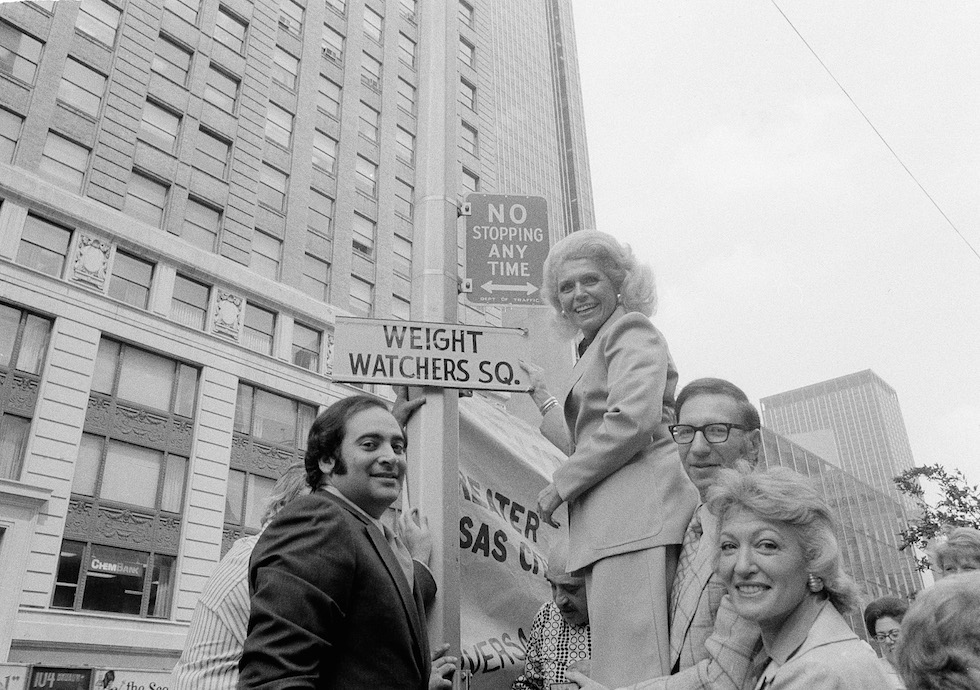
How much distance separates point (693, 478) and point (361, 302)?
25696 millimetres

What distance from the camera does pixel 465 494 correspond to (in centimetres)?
326

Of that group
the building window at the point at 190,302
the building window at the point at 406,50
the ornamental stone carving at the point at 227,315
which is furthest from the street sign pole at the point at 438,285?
the building window at the point at 406,50

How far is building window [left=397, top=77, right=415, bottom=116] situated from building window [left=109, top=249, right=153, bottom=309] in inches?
624

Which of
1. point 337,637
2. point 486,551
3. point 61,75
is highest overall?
point 61,75

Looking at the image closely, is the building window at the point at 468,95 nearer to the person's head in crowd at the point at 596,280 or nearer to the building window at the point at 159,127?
the building window at the point at 159,127

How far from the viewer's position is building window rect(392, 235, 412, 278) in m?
29.9

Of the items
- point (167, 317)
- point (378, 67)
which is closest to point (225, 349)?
point (167, 317)

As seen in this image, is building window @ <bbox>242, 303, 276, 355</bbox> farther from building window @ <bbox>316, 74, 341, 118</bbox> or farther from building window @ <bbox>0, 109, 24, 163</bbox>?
building window @ <bbox>316, 74, 341, 118</bbox>

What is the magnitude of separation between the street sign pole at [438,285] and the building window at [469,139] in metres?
28.5

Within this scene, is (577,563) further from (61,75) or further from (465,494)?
(61,75)

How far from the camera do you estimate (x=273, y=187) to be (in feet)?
85.7

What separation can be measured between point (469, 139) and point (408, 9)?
8405mm

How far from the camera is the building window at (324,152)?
28422mm

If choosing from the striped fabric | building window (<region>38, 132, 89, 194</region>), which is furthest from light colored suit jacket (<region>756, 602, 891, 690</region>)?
building window (<region>38, 132, 89, 194</region>)
